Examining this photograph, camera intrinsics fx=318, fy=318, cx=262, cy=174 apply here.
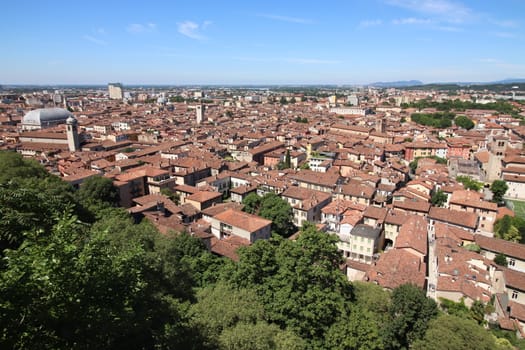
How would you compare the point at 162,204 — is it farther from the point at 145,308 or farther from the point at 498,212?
the point at 498,212

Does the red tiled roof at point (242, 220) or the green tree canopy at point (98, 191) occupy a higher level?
the green tree canopy at point (98, 191)

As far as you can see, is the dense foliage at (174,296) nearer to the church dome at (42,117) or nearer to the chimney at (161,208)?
the chimney at (161,208)

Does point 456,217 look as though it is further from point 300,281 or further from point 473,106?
point 473,106

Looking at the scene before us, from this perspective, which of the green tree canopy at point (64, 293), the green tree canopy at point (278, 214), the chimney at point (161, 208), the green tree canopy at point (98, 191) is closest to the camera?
the green tree canopy at point (64, 293)

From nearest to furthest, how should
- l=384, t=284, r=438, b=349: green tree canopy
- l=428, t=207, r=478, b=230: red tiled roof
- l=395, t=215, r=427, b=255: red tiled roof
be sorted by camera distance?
l=384, t=284, r=438, b=349: green tree canopy < l=395, t=215, r=427, b=255: red tiled roof < l=428, t=207, r=478, b=230: red tiled roof

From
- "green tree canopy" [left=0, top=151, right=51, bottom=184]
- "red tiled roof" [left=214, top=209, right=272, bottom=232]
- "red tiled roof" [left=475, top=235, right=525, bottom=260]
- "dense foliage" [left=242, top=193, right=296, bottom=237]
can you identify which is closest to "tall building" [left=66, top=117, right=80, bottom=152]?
"green tree canopy" [left=0, top=151, right=51, bottom=184]

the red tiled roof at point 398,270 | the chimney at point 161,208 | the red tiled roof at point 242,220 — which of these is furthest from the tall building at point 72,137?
the red tiled roof at point 398,270

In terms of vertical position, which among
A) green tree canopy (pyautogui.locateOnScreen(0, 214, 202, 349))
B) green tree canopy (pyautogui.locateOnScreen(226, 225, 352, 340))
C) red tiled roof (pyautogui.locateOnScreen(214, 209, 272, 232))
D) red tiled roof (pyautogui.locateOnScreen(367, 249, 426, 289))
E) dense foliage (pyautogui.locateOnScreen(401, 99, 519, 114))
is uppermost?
dense foliage (pyautogui.locateOnScreen(401, 99, 519, 114))

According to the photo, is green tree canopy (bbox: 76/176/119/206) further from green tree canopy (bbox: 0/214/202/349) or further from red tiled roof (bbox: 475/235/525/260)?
red tiled roof (bbox: 475/235/525/260)

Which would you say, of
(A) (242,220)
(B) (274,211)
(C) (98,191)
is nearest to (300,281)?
(A) (242,220)
